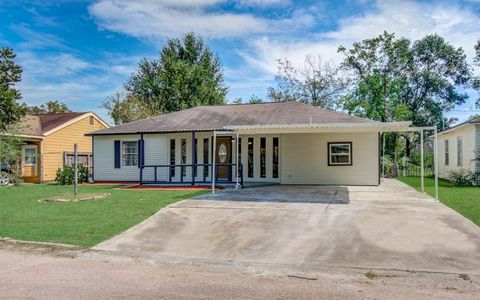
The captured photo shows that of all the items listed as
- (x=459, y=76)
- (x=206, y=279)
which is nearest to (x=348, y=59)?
(x=459, y=76)

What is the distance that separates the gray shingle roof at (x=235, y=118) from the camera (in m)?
17.5

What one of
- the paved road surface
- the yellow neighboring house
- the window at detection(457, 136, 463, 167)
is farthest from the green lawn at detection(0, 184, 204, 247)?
the window at detection(457, 136, 463, 167)

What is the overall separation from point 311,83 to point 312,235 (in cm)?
2913

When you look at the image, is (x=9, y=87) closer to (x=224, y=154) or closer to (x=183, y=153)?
(x=183, y=153)

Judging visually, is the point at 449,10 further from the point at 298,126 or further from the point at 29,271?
the point at 29,271

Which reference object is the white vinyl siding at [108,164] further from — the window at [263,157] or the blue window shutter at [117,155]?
the window at [263,157]

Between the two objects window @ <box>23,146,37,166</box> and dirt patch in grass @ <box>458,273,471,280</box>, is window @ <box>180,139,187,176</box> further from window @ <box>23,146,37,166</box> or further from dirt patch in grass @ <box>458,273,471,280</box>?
dirt patch in grass @ <box>458,273,471,280</box>

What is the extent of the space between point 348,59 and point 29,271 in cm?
2864

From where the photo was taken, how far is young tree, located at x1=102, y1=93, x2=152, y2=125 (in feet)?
114

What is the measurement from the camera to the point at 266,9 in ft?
58.5

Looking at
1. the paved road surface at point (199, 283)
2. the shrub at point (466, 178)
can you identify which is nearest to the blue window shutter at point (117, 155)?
the paved road surface at point (199, 283)

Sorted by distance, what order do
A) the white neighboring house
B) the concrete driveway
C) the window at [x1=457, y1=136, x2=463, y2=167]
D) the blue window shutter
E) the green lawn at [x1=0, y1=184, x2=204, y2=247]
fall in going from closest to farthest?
the concrete driveway < the green lawn at [x1=0, y1=184, x2=204, y2=247] < the white neighboring house < the window at [x1=457, y1=136, x2=463, y2=167] < the blue window shutter

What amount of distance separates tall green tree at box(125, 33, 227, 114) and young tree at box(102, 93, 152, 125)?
1.35m

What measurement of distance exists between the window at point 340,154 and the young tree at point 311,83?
17418 mm
